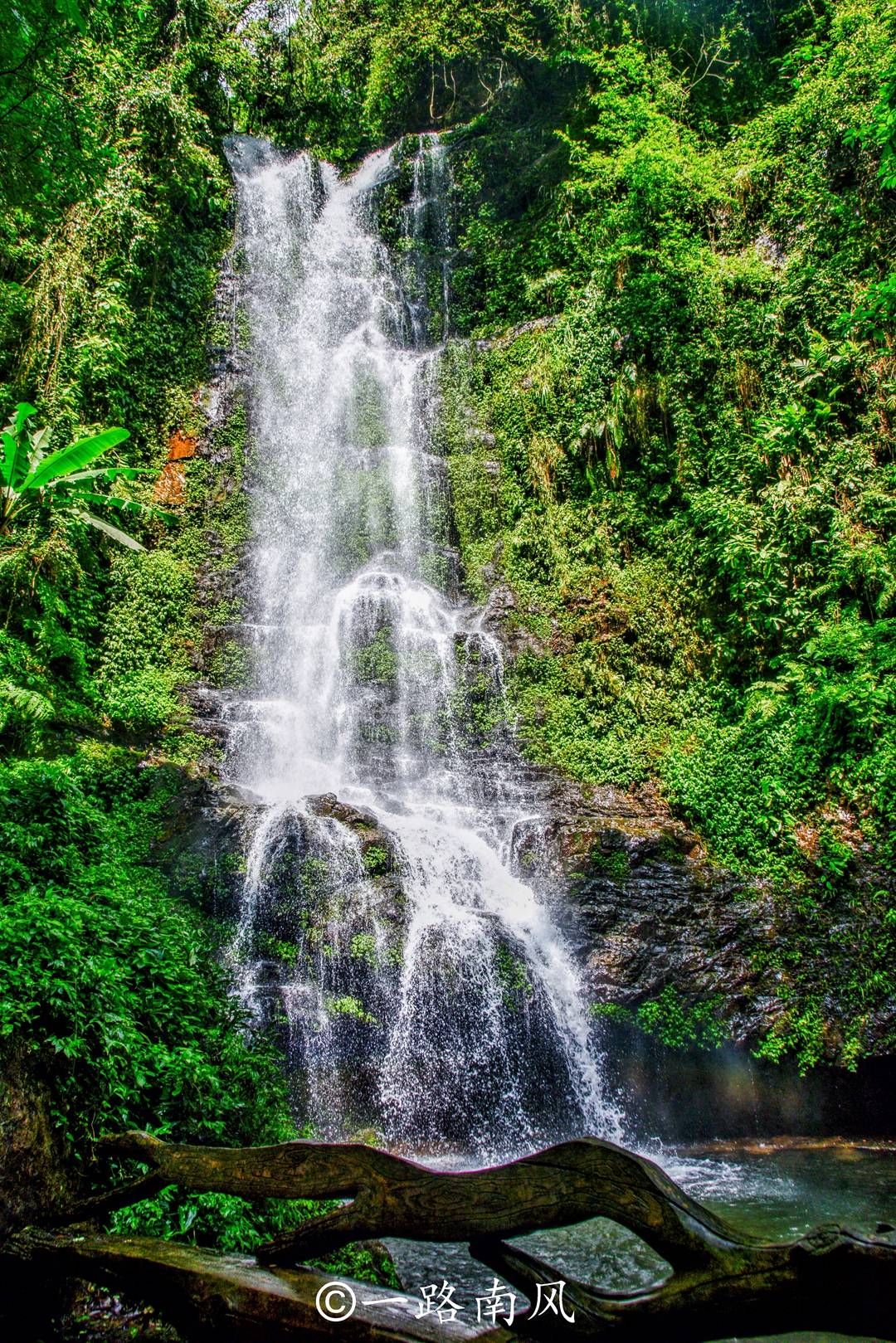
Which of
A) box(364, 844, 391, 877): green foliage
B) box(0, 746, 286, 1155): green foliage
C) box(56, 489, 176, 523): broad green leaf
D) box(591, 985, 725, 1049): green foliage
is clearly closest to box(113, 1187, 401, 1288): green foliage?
box(0, 746, 286, 1155): green foliage

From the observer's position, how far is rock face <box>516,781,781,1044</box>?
7621 mm

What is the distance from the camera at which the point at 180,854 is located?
317 inches

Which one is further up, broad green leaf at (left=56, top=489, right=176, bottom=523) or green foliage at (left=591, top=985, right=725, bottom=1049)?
broad green leaf at (left=56, top=489, right=176, bottom=523)

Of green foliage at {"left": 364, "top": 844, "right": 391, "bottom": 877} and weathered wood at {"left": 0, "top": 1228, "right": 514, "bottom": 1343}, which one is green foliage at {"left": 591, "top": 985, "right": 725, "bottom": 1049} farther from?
weathered wood at {"left": 0, "top": 1228, "right": 514, "bottom": 1343}

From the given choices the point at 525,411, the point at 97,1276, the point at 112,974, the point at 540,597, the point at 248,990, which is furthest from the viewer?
the point at 525,411

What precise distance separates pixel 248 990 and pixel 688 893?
16.0 feet

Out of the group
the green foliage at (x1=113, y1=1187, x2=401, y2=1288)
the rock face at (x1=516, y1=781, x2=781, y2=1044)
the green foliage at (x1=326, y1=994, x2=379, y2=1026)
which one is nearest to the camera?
the green foliage at (x1=113, y1=1187, x2=401, y2=1288)

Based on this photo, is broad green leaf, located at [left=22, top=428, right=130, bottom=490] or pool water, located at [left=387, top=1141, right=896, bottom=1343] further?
broad green leaf, located at [left=22, top=428, right=130, bottom=490]

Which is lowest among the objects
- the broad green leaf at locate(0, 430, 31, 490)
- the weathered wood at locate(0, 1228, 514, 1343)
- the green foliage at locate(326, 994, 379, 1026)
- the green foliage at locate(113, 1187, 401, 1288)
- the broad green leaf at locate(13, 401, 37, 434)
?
the green foliage at locate(113, 1187, 401, 1288)

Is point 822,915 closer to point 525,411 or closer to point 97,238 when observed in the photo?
point 525,411

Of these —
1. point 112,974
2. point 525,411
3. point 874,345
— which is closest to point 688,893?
point 112,974

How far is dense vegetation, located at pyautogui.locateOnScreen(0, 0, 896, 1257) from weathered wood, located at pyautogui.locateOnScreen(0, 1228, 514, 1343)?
1309mm

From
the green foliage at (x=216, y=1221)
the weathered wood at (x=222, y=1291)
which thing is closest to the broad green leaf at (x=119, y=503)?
the green foliage at (x=216, y=1221)

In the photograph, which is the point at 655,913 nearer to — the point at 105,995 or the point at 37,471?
the point at 105,995
